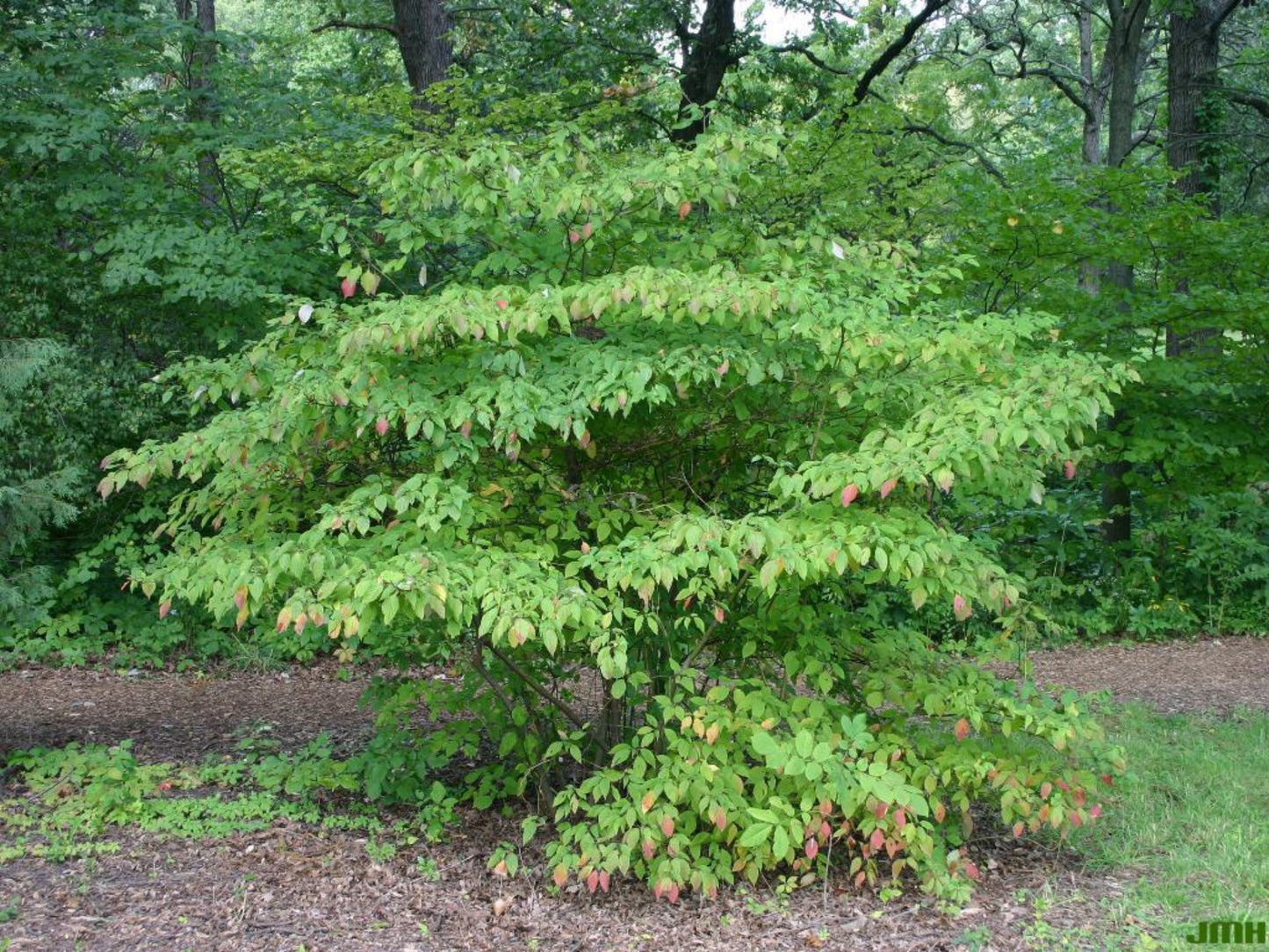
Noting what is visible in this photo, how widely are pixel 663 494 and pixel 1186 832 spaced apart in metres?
2.44

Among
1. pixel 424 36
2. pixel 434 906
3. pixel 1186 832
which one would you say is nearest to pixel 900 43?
pixel 424 36

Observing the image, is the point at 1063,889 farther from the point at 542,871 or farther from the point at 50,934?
the point at 50,934

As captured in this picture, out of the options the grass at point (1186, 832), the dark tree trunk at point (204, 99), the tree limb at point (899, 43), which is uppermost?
the tree limb at point (899, 43)

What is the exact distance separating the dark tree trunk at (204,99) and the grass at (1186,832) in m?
6.50

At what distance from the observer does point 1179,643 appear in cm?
866

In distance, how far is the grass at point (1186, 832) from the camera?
352 centimetres

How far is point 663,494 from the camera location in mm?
4125

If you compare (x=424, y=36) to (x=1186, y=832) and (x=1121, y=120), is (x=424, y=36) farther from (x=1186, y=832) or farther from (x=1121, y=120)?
(x=1186, y=832)

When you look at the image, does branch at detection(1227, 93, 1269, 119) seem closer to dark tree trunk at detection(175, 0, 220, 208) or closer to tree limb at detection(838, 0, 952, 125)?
tree limb at detection(838, 0, 952, 125)

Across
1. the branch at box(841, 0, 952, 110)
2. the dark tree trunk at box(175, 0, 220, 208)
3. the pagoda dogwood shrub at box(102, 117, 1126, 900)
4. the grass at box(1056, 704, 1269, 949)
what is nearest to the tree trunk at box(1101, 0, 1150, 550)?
the branch at box(841, 0, 952, 110)

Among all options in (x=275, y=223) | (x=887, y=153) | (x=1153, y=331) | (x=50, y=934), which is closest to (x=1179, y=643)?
(x=1153, y=331)

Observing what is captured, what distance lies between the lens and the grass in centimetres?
352

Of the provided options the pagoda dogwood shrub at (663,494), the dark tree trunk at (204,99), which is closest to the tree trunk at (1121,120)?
the pagoda dogwood shrub at (663,494)

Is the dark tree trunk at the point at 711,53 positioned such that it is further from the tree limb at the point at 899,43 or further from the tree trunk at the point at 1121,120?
the tree trunk at the point at 1121,120
